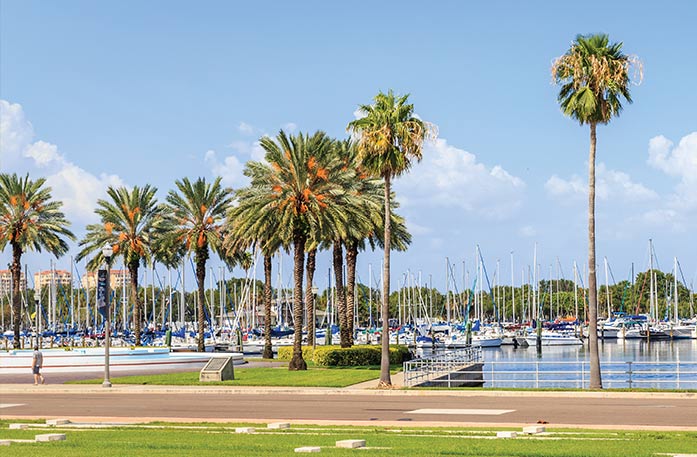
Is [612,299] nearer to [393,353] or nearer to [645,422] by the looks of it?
[393,353]

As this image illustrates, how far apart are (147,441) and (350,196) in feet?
120

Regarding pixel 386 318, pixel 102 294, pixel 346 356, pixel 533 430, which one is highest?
pixel 102 294

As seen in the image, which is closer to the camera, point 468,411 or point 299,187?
point 468,411

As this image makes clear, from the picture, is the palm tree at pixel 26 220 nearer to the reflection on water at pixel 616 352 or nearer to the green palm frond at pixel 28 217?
the green palm frond at pixel 28 217

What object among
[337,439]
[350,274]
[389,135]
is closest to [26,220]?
[350,274]

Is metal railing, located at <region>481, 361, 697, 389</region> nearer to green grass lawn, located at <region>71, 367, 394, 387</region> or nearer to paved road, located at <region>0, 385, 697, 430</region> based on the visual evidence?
green grass lawn, located at <region>71, 367, 394, 387</region>

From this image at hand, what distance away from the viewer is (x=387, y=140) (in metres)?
44.1

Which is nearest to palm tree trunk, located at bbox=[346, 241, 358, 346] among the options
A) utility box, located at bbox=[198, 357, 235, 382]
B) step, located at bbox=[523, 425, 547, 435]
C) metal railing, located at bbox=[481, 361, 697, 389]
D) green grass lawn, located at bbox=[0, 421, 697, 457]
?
metal railing, located at bbox=[481, 361, 697, 389]

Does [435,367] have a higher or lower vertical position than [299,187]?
lower

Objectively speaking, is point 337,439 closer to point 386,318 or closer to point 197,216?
point 386,318

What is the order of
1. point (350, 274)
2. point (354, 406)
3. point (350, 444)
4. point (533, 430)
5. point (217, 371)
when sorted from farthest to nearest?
point (350, 274)
point (217, 371)
point (354, 406)
point (533, 430)
point (350, 444)

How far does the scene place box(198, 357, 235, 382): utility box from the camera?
47.2 metres

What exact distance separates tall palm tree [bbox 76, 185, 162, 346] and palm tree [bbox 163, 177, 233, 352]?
194 inches

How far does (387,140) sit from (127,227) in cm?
4067
